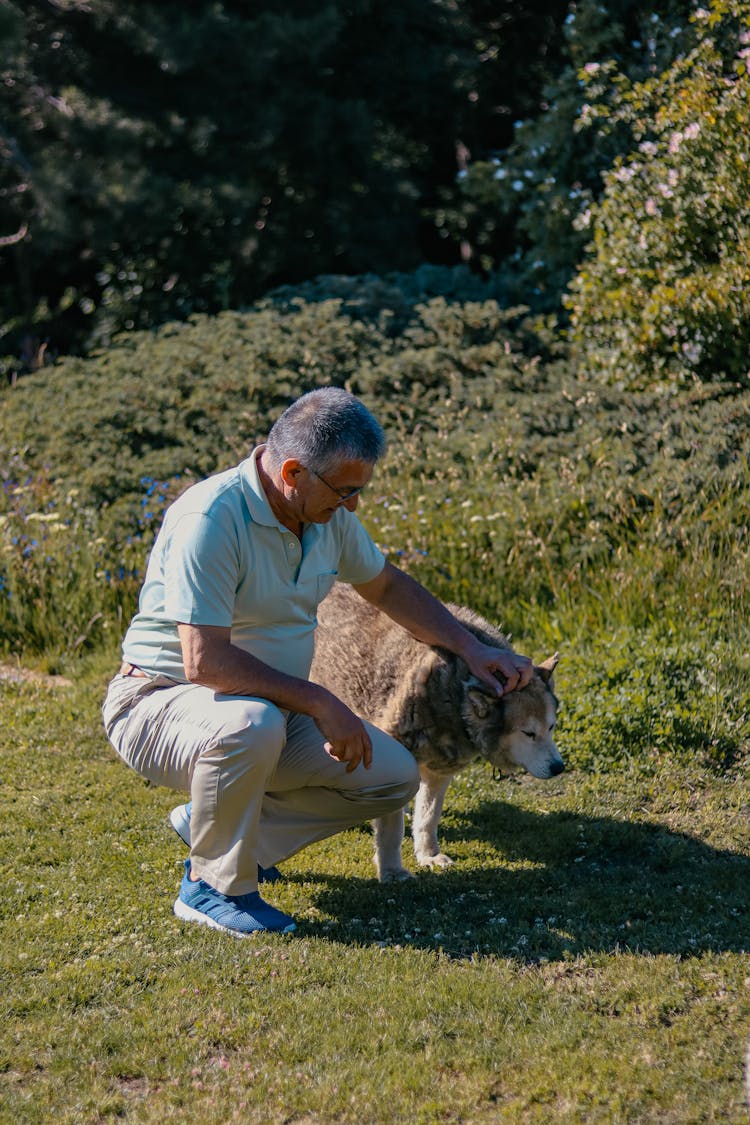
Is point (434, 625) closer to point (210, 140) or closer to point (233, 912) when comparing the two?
point (233, 912)

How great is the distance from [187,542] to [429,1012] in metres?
1.85

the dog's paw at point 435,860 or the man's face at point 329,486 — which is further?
the dog's paw at point 435,860

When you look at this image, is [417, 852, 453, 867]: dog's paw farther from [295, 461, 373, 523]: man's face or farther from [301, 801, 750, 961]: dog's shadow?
[295, 461, 373, 523]: man's face

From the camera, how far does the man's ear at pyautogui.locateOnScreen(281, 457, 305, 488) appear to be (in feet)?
14.9

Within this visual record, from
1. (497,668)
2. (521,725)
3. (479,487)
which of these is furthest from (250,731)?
(479,487)

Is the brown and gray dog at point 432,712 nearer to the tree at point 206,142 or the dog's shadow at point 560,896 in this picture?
the dog's shadow at point 560,896

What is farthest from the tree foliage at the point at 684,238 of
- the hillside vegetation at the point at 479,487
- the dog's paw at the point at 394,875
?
the dog's paw at the point at 394,875

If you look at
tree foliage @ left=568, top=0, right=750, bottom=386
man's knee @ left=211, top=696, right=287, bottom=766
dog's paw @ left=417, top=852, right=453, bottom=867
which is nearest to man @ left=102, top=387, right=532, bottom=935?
man's knee @ left=211, top=696, right=287, bottom=766

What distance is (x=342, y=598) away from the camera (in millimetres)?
6074

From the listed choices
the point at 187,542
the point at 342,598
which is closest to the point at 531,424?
the point at 342,598

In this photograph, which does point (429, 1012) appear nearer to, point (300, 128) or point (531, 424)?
point (531, 424)

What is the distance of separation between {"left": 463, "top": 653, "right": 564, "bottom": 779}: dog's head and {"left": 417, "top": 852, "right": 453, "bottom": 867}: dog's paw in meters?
0.53

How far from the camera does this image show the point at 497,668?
5328mm

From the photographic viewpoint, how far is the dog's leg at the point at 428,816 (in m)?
5.64
